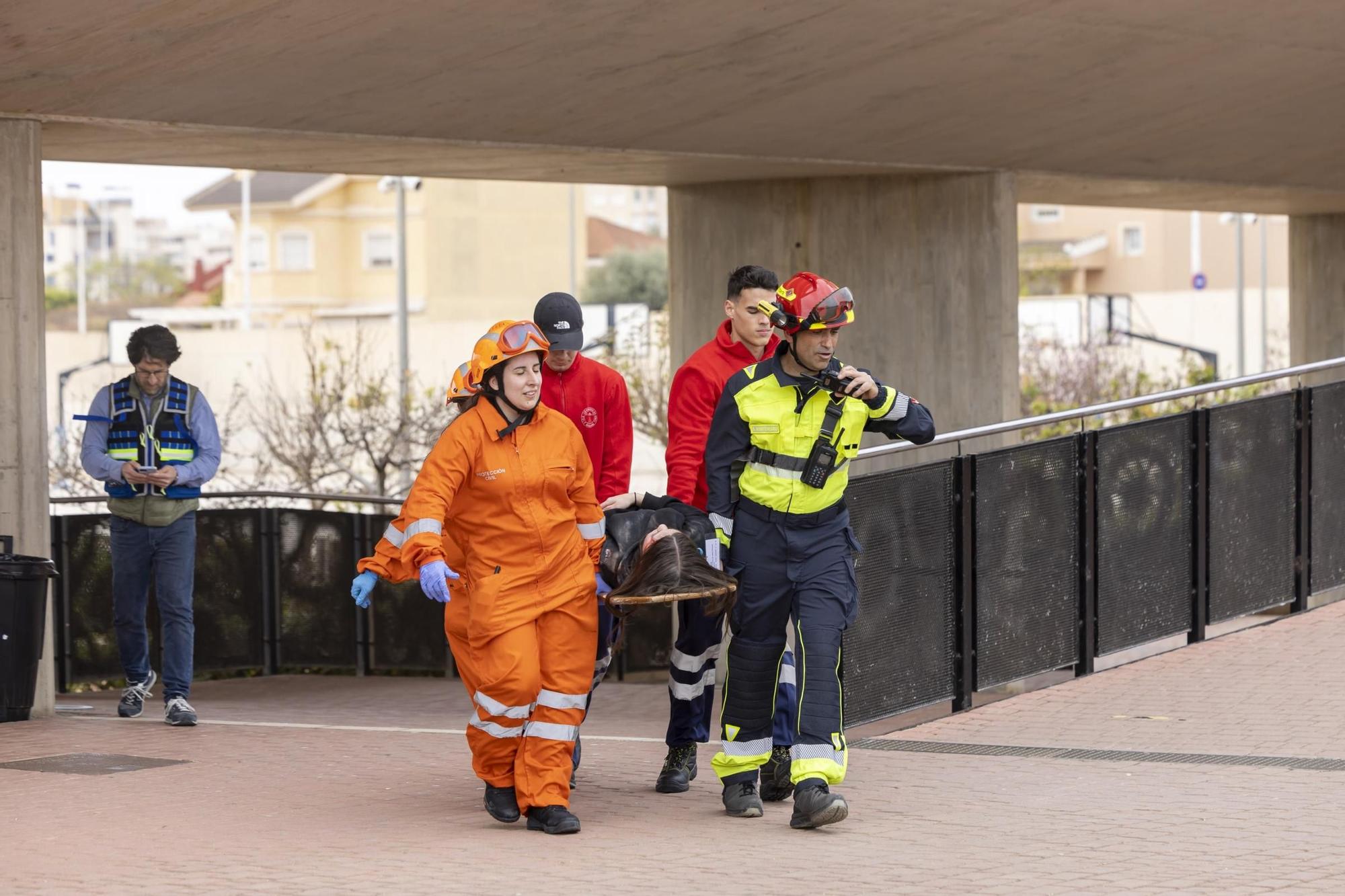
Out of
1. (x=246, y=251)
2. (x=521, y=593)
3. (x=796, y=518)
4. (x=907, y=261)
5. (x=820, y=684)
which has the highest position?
(x=246, y=251)

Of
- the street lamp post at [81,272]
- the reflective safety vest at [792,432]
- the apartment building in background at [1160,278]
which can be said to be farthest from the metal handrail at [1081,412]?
the street lamp post at [81,272]

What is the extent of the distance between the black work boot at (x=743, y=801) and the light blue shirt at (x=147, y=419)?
157 inches

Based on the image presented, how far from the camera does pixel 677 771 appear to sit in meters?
7.89

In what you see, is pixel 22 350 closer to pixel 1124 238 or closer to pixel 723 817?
pixel 723 817

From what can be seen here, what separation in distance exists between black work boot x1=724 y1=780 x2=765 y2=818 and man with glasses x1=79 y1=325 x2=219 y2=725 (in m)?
3.86

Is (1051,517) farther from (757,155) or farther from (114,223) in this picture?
(114,223)

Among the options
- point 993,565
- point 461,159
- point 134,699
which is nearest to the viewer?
point 993,565

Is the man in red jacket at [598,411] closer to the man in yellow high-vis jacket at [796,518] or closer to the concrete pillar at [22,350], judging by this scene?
the man in yellow high-vis jacket at [796,518]

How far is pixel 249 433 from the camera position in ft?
144

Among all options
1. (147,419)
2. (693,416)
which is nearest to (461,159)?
(147,419)

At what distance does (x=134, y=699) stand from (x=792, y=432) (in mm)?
5066

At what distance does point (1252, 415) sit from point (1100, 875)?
20.4ft

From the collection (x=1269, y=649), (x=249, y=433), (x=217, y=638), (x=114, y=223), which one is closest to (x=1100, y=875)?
(x=1269, y=649)

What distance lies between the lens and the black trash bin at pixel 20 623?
31.2 ft
